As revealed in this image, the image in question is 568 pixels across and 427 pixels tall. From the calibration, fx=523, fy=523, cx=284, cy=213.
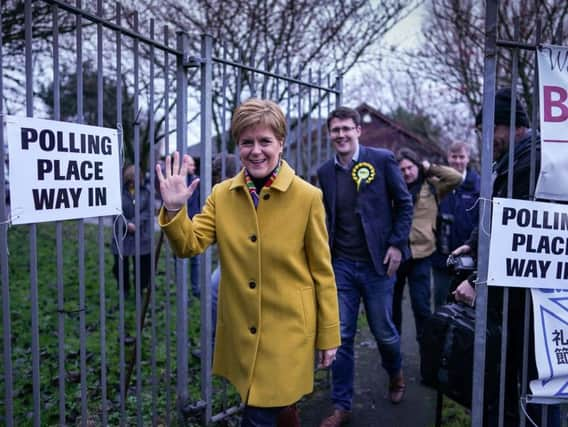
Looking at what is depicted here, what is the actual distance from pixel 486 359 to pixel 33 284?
2220mm

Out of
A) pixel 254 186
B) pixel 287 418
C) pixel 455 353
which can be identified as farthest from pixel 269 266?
pixel 455 353

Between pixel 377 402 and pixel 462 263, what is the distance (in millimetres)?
1718

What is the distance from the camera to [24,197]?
2148mm

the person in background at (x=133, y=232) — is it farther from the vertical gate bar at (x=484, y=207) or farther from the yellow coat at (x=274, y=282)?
the vertical gate bar at (x=484, y=207)

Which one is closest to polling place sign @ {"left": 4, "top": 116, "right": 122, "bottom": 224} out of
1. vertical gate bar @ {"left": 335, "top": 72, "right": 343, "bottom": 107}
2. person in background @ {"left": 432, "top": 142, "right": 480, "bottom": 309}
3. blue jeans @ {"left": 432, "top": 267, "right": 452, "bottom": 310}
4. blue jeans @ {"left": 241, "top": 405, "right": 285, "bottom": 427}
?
blue jeans @ {"left": 241, "top": 405, "right": 285, "bottom": 427}

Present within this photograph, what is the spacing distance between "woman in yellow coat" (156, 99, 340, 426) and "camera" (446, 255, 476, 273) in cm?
72

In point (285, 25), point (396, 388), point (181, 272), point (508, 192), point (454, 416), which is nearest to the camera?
point (508, 192)

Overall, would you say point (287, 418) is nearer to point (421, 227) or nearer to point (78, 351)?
point (421, 227)

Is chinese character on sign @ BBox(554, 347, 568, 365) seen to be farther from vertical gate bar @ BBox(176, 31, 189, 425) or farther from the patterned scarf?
vertical gate bar @ BBox(176, 31, 189, 425)

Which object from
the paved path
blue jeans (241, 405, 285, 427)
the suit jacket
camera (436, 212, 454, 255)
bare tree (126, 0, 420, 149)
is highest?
bare tree (126, 0, 420, 149)

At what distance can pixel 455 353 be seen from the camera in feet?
9.07

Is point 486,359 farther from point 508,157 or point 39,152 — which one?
point 39,152

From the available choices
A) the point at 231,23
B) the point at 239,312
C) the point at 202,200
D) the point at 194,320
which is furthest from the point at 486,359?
the point at 231,23

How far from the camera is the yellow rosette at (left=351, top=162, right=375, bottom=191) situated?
3602 mm
